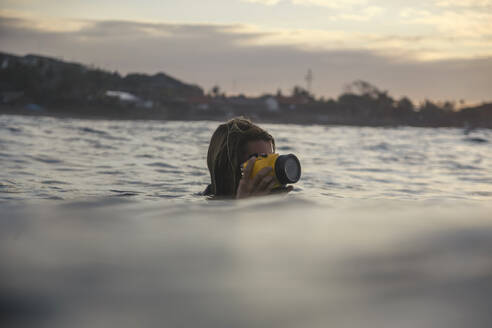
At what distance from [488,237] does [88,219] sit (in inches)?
62.0

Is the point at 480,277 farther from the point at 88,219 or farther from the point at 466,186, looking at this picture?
the point at 466,186

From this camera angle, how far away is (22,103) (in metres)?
55.2

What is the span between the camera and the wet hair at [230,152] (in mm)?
3291

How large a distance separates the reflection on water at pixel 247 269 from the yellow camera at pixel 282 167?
60 centimetres

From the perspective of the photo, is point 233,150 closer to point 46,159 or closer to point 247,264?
point 247,264

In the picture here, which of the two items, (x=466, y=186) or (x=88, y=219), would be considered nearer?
(x=88, y=219)

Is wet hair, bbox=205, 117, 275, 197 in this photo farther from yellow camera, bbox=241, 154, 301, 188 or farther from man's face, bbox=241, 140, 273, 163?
yellow camera, bbox=241, 154, 301, 188

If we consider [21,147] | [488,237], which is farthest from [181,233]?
[21,147]

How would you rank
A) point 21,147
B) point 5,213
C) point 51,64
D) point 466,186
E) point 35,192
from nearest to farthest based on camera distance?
point 5,213 < point 35,192 < point 466,186 < point 21,147 < point 51,64

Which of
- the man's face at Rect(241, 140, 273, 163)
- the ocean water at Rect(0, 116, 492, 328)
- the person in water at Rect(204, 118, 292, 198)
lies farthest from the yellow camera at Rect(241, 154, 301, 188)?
the man's face at Rect(241, 140, 273, 163)

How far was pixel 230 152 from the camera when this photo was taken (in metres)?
3.28

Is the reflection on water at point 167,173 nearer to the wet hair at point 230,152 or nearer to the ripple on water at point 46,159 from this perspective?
the ripple on water at point 46,159

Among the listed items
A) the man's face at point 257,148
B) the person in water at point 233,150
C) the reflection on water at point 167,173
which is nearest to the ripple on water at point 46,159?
the reflection on water at point 167,173

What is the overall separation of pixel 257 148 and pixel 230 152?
0.69 feet
